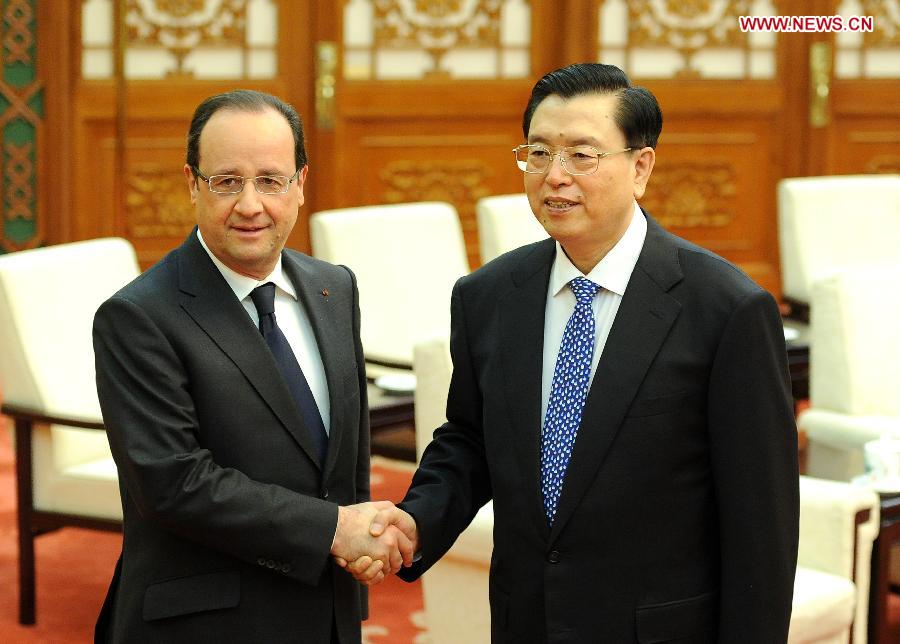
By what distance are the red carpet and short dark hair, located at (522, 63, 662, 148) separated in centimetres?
188

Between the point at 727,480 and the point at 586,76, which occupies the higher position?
the point at 586,76

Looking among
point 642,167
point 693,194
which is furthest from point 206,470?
point 693,194

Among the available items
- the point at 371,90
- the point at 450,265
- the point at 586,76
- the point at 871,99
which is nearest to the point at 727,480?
the point at 586,76

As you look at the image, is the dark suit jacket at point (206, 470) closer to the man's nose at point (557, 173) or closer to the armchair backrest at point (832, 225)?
the man's nose at point (557, 173)

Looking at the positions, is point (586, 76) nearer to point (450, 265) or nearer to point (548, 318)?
point (548, 318)

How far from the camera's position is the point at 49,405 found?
3492 millimetres

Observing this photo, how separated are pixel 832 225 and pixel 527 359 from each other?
12.1 ft

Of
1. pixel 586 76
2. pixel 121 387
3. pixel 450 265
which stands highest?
pixel 586 76

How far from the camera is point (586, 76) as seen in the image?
1.87 metres

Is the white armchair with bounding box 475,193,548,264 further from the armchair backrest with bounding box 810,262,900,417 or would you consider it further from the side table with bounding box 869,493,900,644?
the side table with bounding box 869,493,900,644

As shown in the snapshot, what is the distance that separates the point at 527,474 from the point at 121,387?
1.86ft

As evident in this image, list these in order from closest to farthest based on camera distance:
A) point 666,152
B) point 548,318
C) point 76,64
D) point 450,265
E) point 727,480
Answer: point 727,480
point 548,318
point 450,265
point 76,64
point 666,152

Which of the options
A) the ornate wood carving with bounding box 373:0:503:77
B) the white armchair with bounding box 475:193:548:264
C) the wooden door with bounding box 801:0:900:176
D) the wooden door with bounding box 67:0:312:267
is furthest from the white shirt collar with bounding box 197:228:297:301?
the wooden door with bounding box 801:0:900:176

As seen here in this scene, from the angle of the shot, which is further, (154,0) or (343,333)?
(154,0)
